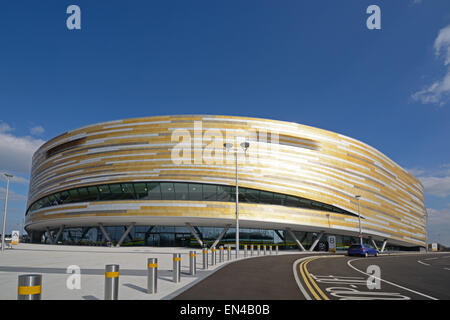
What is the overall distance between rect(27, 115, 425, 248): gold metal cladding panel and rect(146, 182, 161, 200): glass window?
97 centimetres

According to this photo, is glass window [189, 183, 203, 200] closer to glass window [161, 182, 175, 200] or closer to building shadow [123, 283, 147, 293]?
glass window [161, 182, 175, 200]

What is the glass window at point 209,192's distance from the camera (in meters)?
38.3

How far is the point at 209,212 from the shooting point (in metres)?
37.4

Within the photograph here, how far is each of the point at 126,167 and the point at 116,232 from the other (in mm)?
10344

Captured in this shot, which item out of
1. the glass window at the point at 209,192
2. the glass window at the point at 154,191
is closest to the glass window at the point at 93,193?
the glass window at the point at 154,191

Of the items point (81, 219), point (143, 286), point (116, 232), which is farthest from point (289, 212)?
point (143, 286)

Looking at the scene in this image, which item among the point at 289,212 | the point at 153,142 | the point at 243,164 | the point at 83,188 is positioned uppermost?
the point at 153,142

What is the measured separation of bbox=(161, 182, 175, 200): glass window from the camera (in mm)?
38638

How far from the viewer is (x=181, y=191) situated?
38.8 m

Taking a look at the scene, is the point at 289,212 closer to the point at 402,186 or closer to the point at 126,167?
the point at 126,167

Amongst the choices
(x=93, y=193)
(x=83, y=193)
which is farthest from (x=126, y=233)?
(x=83, y=193)

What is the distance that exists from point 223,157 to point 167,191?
8065 mm

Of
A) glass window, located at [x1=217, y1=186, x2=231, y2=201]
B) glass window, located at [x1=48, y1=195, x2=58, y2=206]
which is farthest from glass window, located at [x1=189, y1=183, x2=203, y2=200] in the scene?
glass window, located at [x1=48, y1=195, x2=58, y2=206]

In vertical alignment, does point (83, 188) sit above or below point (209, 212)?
above
